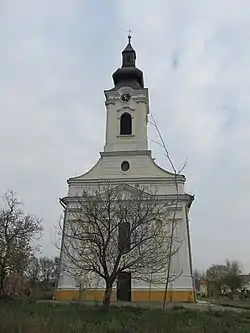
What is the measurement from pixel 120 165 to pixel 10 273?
1423 cm

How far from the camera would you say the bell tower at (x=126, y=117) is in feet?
118

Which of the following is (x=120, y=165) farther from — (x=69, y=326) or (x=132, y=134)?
(x=69, y=326)

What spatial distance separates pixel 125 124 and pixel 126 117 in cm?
58

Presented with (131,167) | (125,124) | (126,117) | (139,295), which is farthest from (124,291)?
(126,117)

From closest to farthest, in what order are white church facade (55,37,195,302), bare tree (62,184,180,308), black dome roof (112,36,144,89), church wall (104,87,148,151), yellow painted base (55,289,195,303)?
bare tree (62,184,180,308) < yellow painted base (55,289,195,303) < white church facade (55,37,195,302) < church wall (104,87,148,151) < black dome roof (112,36,144,89)

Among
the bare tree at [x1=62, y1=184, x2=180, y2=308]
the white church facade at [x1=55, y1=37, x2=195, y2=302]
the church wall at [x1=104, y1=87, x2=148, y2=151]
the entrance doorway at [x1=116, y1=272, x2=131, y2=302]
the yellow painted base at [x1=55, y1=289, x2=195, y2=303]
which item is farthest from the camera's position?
the church wall at [x1=104, y1=87, x2=148, y2=151]

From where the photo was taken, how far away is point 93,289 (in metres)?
28.9

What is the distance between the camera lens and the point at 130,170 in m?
35.0

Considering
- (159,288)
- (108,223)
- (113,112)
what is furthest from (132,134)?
(108,223)

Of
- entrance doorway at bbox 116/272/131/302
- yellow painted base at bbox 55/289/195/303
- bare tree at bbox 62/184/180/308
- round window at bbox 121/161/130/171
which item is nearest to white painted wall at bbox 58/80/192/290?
round window at bbox 121/161/130/171

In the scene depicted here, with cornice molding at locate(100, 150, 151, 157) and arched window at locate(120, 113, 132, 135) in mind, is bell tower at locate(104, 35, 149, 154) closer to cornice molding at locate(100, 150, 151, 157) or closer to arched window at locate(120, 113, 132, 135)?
arched window at locate(120, 113, 132, 135)

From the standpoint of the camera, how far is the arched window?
120 ft

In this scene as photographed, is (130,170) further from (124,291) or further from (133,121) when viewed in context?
(124,291)

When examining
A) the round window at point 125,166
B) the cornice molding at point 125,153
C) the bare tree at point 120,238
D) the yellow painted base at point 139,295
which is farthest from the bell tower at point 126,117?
the bare tree at point 120,238
